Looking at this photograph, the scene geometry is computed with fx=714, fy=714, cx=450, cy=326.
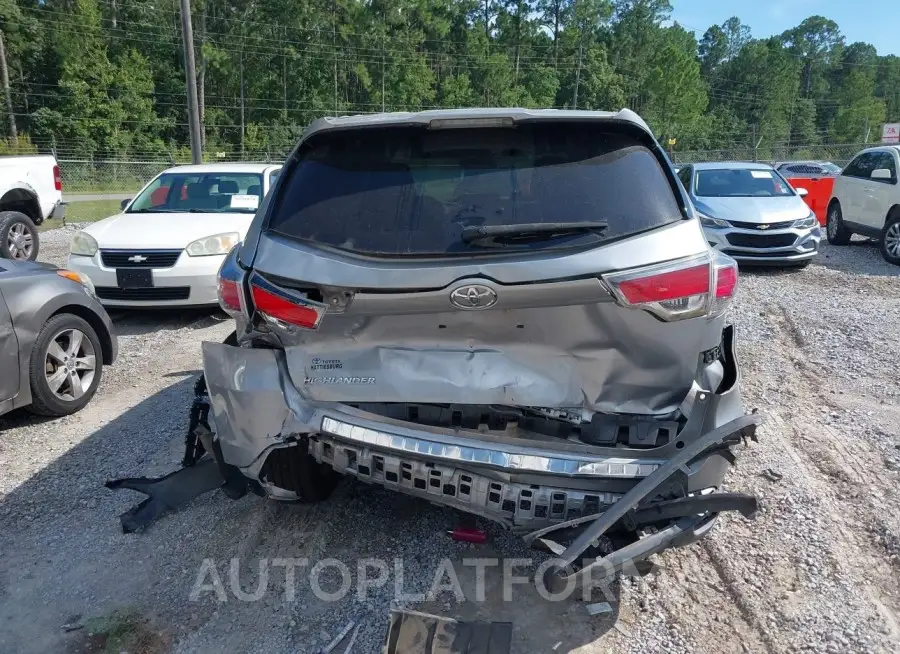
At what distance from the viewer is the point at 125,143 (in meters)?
45.1

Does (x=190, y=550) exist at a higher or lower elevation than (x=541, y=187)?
lower

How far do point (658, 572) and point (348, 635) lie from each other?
1.37 metres

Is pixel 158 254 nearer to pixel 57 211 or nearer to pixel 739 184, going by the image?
pixel 57 211

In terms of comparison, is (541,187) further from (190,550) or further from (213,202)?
(213,202)

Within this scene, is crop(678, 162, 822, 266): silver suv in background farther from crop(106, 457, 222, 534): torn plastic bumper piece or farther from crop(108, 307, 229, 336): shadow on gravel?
crop(106, 457, 222, 534): torn plastic bumper piece

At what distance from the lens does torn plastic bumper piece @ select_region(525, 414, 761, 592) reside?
2.40 m

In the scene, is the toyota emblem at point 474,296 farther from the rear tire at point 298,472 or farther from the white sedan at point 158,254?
the white sedan at point 158,254

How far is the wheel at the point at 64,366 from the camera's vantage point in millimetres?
4766

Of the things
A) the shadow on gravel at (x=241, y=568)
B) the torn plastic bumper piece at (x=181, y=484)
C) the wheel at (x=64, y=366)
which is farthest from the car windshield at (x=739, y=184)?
the torn plastic bumper piece at (x=181, y=484)

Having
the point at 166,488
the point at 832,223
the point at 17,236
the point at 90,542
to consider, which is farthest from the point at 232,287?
the point at 832,223

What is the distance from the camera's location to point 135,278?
7.46 metres

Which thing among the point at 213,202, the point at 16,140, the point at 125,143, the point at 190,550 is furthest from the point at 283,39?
the point at 190,550

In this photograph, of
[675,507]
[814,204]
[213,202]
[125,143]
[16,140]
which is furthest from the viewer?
[125,143]

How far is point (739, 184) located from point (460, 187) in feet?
34.6
